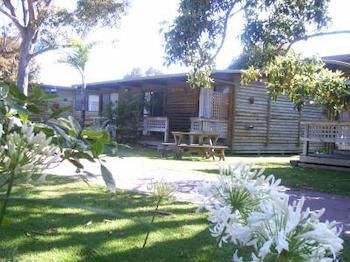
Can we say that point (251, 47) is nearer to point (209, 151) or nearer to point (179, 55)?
point (179, 55)

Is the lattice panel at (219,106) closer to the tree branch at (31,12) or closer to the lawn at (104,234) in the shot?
the tree branch at (31,12)

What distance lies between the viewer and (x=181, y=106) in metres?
25.3

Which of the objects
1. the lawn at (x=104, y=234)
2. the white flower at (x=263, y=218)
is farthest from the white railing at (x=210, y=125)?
the white flower at (x=263, y=218)

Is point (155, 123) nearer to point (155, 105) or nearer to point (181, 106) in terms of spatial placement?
point (181, 106)

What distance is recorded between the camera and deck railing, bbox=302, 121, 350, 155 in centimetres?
1627

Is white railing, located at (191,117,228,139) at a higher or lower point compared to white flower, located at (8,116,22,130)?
lower

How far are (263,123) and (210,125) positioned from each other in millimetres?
3253

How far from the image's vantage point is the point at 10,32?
3509cm

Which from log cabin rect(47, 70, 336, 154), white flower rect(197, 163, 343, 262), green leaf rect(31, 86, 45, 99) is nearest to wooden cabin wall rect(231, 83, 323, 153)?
log cabin rect(47, 70, 336, 154)

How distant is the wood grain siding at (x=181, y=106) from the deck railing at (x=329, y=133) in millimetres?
7636

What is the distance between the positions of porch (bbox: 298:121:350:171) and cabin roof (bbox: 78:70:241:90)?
5.20m

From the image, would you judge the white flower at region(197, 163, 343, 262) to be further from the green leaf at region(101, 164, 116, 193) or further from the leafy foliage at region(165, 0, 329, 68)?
the leafy foliage at region(165, 0, 329, 68)

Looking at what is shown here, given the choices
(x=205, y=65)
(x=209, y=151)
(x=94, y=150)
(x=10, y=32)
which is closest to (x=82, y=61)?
(x=10, y=32)

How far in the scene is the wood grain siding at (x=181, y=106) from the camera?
80.2 feet
